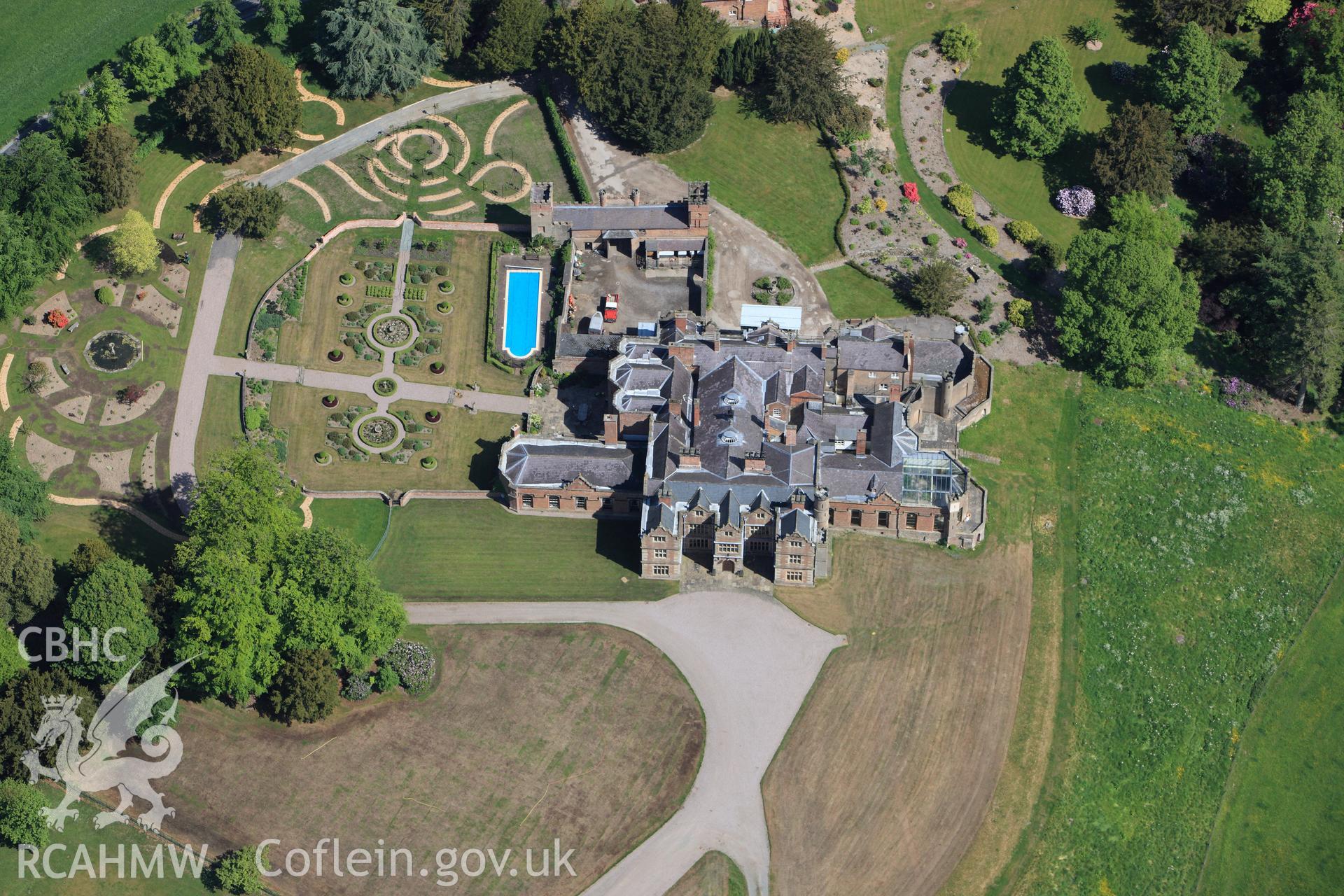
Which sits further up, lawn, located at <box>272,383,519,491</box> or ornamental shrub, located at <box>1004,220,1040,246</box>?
ornamental shrub, located at <box>1004,220,1040,246</box>

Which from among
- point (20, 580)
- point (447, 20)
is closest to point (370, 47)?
point (447, 20)

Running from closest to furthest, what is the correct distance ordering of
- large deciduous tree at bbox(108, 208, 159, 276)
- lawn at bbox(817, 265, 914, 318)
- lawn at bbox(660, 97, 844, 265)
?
1. large deciduous tree at bbox(108, 208, 159, 276)
2. lawn at bbox(817, 265, 914, 318)
3. lawn at bbox(660, 97, 844, 265)

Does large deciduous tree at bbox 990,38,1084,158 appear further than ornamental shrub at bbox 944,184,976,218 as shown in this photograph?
Yes

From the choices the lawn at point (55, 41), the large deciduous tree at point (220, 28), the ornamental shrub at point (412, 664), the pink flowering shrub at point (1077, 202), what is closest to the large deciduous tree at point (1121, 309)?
the pink flowering shrub at point (1077, 202)

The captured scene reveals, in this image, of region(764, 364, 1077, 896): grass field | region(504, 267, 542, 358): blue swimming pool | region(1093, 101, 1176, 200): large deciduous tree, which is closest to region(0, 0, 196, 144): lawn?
region(504, 267, 542, 358): blue swimming pool

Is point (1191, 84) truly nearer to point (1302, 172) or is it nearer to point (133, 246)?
point (1302, 172)

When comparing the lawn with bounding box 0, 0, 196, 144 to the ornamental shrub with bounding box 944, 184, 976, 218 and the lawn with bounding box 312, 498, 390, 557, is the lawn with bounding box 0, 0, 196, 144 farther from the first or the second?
the ornamental shrub with bounding box 944, 184, 976, 218
